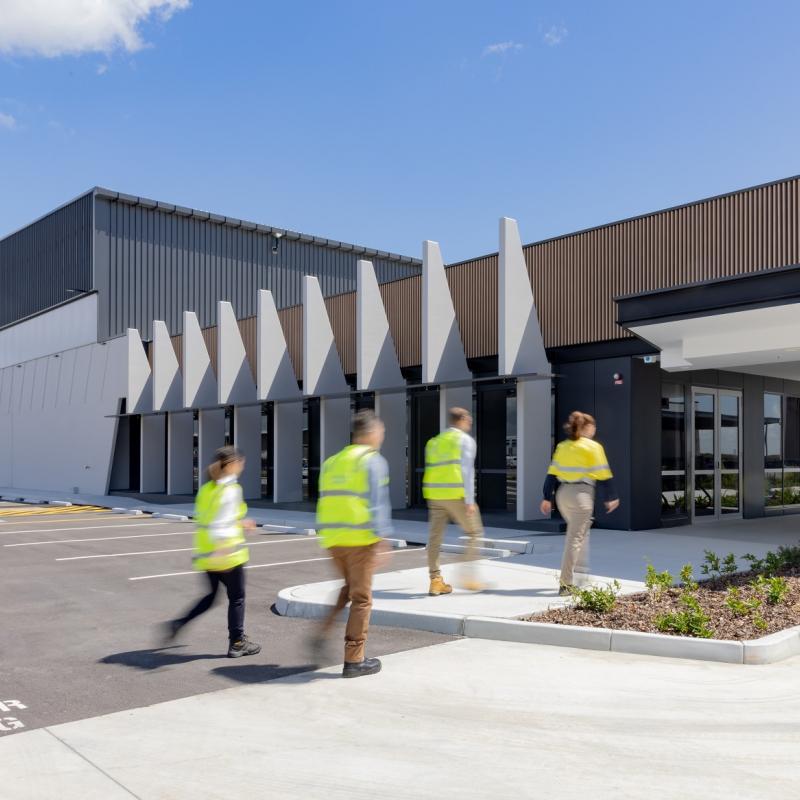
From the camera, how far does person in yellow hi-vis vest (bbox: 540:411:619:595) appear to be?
833 cm

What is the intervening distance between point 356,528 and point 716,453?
1276 cm

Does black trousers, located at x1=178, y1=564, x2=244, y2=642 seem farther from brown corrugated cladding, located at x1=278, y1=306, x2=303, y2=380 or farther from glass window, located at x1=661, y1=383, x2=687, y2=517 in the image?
brown corrugated cladding, located at x1=278, y1=306, x2=303, y2=380

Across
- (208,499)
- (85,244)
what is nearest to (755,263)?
(208,499)

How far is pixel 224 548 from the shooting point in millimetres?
6402

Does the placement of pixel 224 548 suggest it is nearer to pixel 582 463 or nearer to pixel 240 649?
pixel 240 649

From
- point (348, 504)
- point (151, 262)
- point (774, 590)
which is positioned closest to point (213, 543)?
point (348, 504)

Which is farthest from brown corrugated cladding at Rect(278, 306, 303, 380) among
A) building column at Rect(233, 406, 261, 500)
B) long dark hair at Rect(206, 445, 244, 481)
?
long dark hair at Rect(206, 445, 244, 481)

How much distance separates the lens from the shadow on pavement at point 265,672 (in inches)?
231

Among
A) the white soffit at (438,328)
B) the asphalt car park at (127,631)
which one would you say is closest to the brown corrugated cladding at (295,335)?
the white soffit at (438,328)

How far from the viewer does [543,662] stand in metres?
6.27

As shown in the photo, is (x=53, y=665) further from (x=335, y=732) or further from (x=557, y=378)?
(x=557, y=378)

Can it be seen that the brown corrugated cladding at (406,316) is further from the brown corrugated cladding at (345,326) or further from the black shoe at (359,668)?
the black shoe at (359,668)

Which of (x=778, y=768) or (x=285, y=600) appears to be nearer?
(x=778, y=768)

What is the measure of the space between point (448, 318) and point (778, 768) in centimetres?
1317
